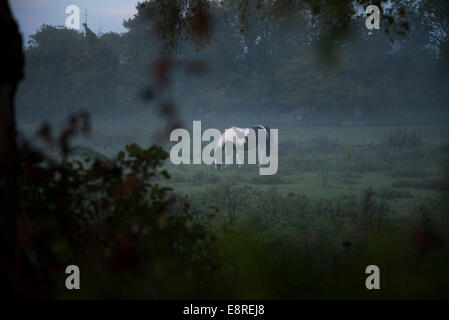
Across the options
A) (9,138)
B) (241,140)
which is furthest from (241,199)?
(241,140)

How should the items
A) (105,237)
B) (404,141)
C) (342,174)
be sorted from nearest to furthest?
1. (105,237)
2. (342,174)
3. (404,141)

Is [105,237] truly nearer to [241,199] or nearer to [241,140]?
[241,199]

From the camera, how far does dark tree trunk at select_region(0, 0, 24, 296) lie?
2.62 m

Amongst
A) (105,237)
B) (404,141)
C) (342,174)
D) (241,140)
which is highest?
(404,141)

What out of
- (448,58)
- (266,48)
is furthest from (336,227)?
(266,48)

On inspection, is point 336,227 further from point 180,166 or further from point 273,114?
point 273,114

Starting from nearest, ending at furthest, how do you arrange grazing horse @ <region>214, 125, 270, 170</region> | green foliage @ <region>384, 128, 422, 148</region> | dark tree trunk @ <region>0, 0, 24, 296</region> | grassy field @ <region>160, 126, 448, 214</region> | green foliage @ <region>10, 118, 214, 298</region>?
green foliage @ <region>10, 118, 214, 298</region> < dark tree trunk @ <region>0, 0, 24, 296</region> < grassy field @ <region>160, 126, 448, 214</region> < grazing horse @ <region>214, 125, 270, 170</region> < green foliage @ <region>384, 128, 422, 148</region>

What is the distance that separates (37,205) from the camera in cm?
316

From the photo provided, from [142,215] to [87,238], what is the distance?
0.42m

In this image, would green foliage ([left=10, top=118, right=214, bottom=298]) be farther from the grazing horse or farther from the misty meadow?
the grazing horse

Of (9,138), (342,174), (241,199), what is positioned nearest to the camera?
(9,138)

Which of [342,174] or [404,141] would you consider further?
[404,141]

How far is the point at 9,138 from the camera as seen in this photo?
2.68 meters

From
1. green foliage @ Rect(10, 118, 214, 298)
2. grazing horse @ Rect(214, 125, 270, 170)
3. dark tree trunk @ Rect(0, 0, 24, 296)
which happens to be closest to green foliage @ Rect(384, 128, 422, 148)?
grazing horse @ Rect(214, 125, 270, 170)
